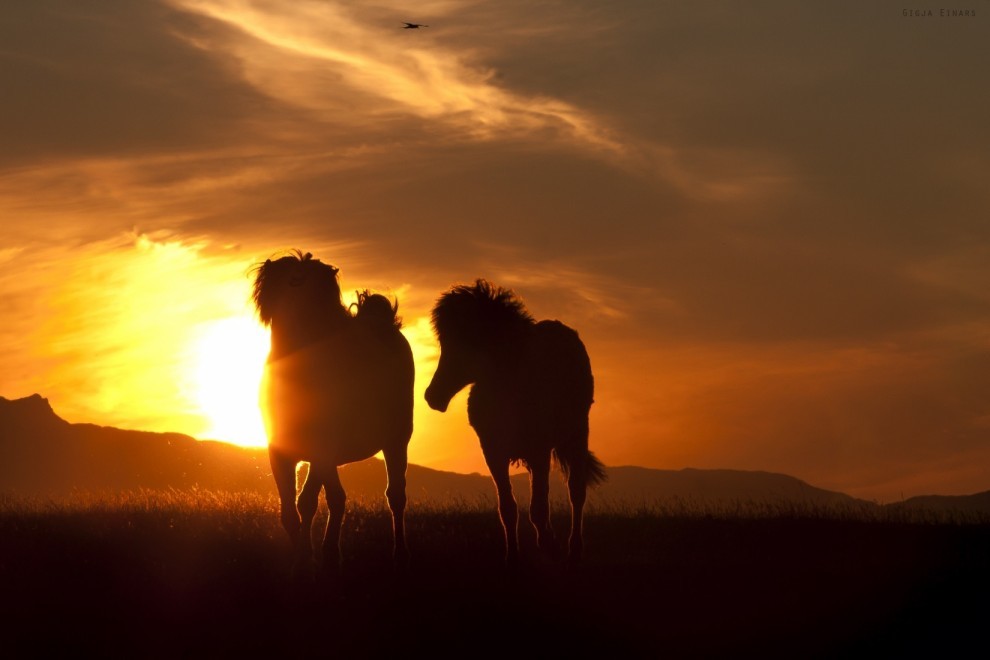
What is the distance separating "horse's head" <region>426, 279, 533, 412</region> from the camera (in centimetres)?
1216

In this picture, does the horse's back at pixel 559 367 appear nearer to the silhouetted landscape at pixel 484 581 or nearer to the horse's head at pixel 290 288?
the silhouetted landscape at pixel 484 581

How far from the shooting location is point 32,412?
581 ft

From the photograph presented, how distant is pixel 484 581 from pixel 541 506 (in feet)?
4.26

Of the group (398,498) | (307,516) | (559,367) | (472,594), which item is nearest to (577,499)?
(559,367)

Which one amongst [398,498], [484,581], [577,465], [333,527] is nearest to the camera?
[484,581]

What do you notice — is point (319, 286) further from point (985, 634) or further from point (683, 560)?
point (985, 634)

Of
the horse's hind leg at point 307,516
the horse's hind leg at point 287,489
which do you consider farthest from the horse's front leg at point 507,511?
the horse's hind leg at point 287,489

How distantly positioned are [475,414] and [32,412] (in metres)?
180

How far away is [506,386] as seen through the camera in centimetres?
1206

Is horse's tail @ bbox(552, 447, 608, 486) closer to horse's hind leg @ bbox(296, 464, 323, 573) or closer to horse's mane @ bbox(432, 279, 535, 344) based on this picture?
horse's mane @ bbox(432, 279, 535, 344)

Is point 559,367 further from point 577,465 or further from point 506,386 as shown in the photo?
point 577,465

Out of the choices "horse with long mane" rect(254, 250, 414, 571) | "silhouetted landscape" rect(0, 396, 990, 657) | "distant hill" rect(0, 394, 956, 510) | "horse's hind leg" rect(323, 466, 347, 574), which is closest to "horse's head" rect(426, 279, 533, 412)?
"horse with long mane" rect(254, 250, 414, 571)

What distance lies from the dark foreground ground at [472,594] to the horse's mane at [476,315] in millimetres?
2426

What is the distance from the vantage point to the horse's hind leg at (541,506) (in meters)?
11.9
